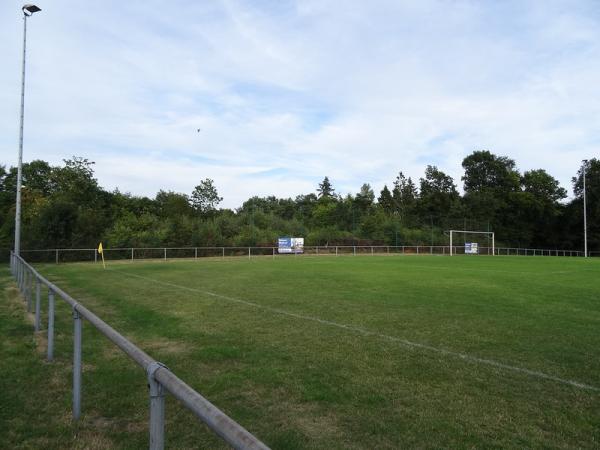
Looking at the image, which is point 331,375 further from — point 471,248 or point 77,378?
point 471,248

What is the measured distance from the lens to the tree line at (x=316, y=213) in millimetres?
38156

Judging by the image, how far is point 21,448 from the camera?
12.3ft

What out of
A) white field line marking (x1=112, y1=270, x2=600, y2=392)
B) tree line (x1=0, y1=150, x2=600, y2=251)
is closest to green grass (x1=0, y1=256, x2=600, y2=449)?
white field line marking (x1=112, y1=270, x2=600, y2=392)

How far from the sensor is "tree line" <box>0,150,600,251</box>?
38.2 meters

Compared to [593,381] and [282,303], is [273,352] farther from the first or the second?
[282,303]

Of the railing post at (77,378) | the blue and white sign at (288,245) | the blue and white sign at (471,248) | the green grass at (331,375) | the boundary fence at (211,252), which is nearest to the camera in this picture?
the green grass at (331,375)

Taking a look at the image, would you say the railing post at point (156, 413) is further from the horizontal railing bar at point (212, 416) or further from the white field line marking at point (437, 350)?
the white field line marking at point (437, 350)

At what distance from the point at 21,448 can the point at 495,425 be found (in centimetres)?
408

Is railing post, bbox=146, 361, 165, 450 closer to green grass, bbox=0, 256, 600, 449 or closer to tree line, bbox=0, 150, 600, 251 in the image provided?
green grass, bbox=0, 256, 600, 449

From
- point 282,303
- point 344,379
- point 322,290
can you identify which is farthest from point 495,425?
point 322,290

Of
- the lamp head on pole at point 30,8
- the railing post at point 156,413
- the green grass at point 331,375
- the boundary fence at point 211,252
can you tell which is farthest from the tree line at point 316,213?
the railing post at point 156,413

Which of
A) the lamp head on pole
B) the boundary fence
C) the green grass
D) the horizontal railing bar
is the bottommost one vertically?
the green grass

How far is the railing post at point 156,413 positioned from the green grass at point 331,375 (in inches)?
65.4

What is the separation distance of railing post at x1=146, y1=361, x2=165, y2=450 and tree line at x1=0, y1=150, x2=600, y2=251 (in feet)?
114
